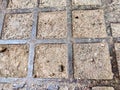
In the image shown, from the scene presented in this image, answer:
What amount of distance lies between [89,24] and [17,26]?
1.59 ft

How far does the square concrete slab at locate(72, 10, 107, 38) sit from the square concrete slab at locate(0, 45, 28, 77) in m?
0.35

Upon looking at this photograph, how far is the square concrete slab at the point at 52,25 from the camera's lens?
4.52 ft

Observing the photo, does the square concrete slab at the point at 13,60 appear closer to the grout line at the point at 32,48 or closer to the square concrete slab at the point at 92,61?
the grout line at the point at 32,48

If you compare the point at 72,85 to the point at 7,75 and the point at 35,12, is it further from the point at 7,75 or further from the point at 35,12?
the point at 35,12

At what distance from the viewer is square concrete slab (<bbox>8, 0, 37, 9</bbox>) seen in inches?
60.0

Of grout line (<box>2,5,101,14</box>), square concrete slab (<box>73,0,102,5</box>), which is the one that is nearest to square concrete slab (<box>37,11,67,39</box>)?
grout line (<box>2,5,101,14</box>)

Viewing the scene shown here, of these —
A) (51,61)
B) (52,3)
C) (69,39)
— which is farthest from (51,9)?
(51,61)

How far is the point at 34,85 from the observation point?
47.7 inches

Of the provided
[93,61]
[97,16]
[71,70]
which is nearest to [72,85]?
[71,70]

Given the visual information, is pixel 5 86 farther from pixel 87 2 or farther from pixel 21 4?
pixel 87 2

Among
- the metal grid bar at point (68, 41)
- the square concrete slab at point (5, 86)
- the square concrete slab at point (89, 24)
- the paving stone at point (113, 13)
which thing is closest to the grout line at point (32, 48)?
the metal grid bar at point (68, 41)

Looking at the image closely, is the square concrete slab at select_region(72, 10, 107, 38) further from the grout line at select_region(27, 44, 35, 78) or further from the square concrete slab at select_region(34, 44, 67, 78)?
the grout line at select_region(27, 44, 35, 78)

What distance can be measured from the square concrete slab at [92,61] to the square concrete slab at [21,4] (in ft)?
1.53

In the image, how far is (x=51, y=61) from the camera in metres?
1.28
